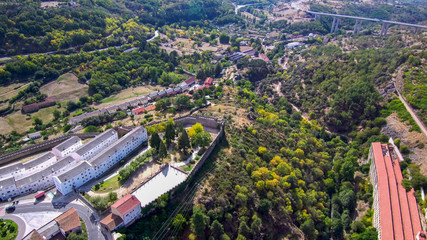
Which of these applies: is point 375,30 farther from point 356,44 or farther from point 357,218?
point 357,218

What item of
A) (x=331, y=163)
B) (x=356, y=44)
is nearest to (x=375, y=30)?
(x=356, y=44)

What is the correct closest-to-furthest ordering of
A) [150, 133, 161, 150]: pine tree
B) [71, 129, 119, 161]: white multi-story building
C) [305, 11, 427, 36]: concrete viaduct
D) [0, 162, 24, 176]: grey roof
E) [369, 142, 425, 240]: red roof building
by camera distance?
[0, 162, 24, 176]: grey roof → [369, 142, 425, 240]: red roof building → [71, 129, 119, 161]: white multi-story building → [150, 133, 161, 150]: pine tree → [305, 11, 427, 36]: concrete viaduct

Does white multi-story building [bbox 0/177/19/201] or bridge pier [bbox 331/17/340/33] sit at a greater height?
white multi-story building [bbox 0/177/19/201]

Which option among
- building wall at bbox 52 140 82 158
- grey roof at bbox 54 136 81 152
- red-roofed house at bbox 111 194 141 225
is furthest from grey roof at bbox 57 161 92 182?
red-roofed house at bbox 111 194 141 225

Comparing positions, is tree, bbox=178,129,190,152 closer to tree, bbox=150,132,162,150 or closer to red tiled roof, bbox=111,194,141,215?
tree, bbox=150,132,162,150

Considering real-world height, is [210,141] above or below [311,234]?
above

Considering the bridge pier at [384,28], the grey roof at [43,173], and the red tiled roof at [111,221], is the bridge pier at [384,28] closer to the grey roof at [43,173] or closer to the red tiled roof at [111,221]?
the red tiled roof at [111,221]
